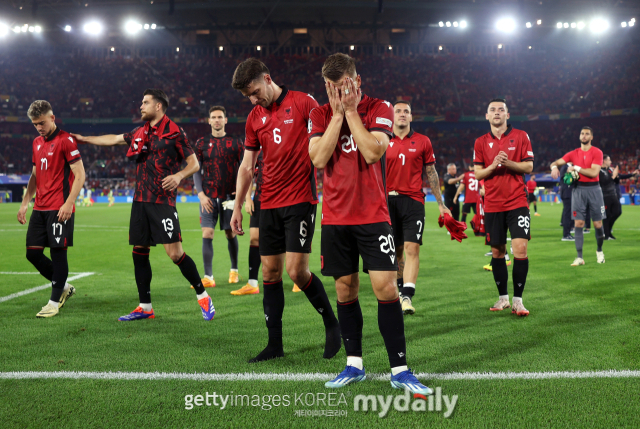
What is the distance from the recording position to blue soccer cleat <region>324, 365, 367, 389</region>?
301 cm

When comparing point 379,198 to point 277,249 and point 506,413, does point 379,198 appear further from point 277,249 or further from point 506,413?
point 506,413

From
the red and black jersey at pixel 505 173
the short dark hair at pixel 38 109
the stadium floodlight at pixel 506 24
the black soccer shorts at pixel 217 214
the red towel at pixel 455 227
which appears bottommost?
the red towel at pixel 455 227

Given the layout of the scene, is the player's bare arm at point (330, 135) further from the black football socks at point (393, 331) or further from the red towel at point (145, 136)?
the red towel at point (145, 136)

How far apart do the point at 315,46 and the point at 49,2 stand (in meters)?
23.6

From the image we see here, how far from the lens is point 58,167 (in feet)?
17.2

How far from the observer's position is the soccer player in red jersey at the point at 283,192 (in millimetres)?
3633

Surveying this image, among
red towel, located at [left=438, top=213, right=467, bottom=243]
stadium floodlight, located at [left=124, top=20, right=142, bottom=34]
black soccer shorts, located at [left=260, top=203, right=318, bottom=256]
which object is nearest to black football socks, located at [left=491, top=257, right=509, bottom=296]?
red towel, located at [left=438, top=213, right=467, bottom=243]

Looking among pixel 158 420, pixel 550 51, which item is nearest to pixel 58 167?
pixel 158 420

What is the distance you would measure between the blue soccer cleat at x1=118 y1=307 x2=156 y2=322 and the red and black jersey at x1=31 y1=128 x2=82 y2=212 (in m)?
1.35

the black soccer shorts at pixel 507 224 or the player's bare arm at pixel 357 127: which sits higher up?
the player's bare arm at pixel 357 127

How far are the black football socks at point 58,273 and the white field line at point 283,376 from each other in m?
2.00

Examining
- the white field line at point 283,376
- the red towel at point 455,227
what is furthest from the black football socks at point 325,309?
the red towel at point 455,227

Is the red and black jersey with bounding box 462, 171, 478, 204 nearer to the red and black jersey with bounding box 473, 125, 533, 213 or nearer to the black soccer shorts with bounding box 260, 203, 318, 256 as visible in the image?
the red and black jersey with bounding box 473, 125, 533, 213
